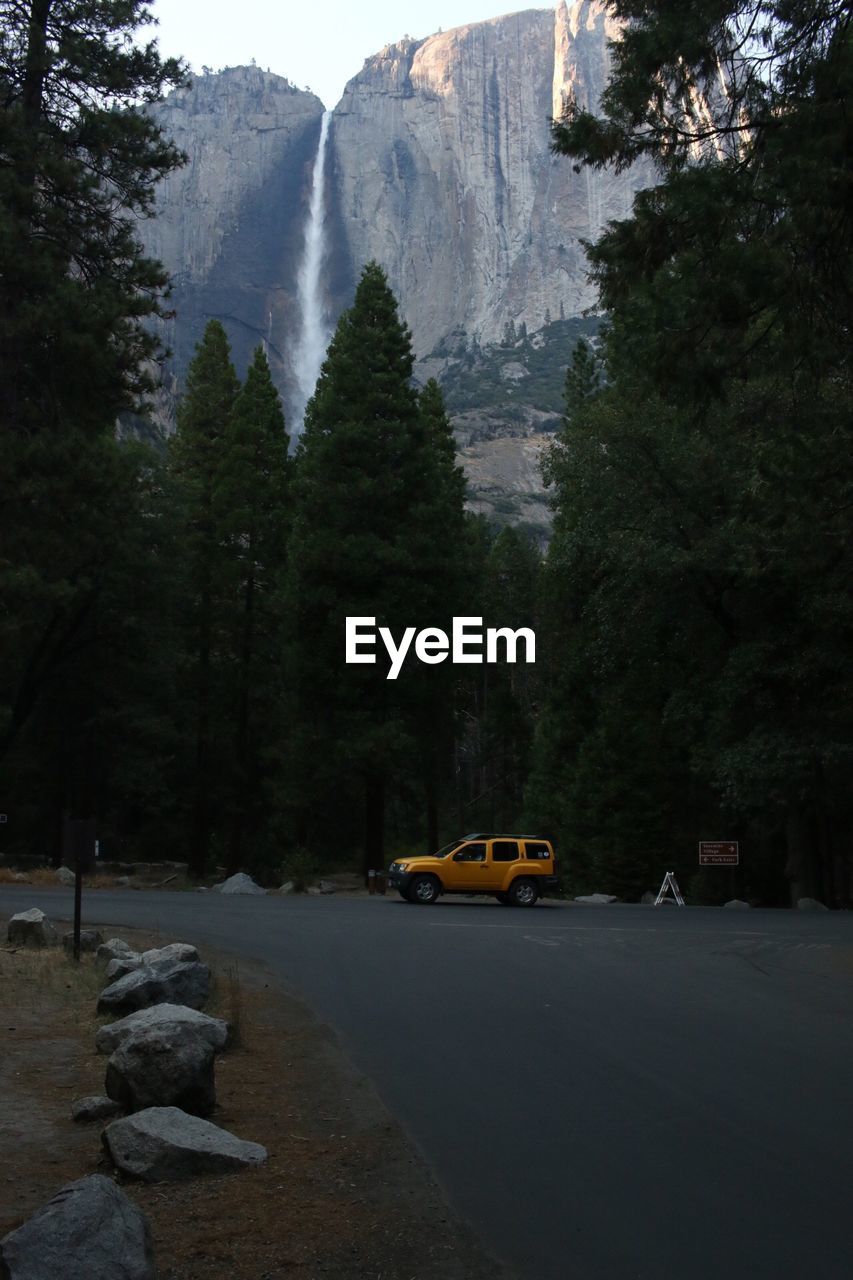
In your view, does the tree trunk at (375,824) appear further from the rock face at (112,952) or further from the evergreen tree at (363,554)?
the rock face at (112,952)

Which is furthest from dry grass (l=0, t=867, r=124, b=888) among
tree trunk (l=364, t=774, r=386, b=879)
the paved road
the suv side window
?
the paved road

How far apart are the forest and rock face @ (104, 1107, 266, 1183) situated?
854cm

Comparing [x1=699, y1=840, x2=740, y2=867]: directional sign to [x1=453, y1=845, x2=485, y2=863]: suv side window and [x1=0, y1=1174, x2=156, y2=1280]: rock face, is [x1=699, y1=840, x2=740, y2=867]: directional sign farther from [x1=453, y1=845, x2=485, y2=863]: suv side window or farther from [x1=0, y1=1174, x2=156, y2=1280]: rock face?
[x1=0, y1=1174, x2=156, y2=1280]: rock face

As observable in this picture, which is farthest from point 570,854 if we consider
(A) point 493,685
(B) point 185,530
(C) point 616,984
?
(C) point 616,984

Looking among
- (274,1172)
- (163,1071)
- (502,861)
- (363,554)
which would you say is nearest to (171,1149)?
(274,1172)

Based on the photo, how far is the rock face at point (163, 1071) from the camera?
8156mm

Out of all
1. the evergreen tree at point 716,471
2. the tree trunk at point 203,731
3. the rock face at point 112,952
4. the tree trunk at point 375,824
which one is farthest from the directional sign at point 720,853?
the tree trunk at point 203,731

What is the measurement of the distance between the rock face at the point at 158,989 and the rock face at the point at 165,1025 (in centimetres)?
140

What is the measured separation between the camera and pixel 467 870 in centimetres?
3181

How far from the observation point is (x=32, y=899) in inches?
1110

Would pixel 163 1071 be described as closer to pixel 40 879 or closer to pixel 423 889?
pixel 423 889

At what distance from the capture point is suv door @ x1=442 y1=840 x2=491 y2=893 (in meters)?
31.8

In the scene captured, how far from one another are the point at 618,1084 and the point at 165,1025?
2.92 metres

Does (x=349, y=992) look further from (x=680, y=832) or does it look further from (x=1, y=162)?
(x=680, y=832)
